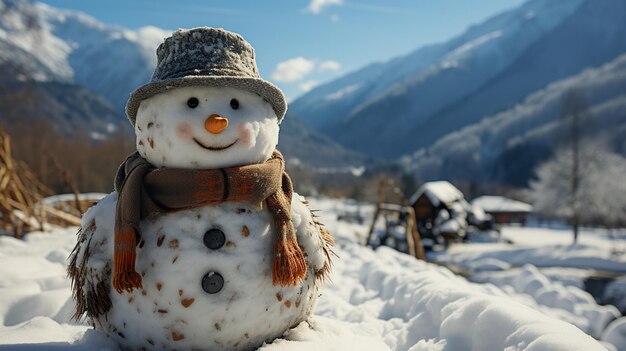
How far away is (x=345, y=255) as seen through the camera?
605 centimetres

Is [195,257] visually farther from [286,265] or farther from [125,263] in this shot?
[286,265]

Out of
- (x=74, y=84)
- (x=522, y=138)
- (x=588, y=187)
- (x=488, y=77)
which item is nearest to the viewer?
(x=588, y=187)

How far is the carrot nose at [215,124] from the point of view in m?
1.78

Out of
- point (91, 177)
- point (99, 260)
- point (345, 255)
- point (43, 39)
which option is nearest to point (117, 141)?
point (91, 177)

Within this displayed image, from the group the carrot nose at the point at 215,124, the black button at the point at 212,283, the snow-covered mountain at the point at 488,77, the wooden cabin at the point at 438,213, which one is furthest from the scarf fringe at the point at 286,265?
the snow-covered mountain at the point at 488,77

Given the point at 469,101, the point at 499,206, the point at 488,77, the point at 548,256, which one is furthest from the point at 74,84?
the point at 488,77

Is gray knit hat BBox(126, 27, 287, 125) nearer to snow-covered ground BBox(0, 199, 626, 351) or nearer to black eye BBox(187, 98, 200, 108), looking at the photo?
black eye BBox(187, 98, 200, 108)

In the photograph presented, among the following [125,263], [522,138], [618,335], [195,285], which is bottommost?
[618,335]

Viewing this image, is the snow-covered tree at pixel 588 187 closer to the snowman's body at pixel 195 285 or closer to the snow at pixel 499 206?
the snow at pixel 499 206

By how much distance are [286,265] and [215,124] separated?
74 cm

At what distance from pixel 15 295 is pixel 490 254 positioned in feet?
59.0

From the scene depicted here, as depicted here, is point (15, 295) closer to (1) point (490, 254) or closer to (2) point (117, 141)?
(1) point (490, 254)

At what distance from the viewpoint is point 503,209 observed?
3469 centimetres

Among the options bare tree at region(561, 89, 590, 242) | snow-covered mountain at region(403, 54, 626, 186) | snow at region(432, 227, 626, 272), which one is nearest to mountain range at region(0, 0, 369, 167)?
snow at region(432, 227, 626, 272)
